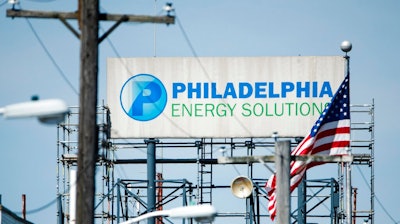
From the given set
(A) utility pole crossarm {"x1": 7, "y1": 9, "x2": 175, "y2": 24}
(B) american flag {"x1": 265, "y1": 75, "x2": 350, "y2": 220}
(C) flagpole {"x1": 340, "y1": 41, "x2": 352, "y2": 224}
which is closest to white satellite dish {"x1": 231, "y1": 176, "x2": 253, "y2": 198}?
(C) flagpole {"x1": 340, "y1": 41, "x2": 352, "y2": 224}

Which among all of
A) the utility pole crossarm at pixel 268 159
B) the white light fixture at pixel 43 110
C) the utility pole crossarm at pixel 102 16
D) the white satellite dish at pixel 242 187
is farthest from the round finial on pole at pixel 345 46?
the white light fixture at pixel 43 110

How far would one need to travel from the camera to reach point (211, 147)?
56406 mm

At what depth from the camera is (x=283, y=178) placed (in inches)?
1165

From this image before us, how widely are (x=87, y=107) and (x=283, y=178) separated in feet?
21.7

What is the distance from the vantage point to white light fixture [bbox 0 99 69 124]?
72.1 feet

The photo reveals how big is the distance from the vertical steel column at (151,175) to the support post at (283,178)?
23930 mm

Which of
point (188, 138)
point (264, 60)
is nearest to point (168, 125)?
point (188, 138)

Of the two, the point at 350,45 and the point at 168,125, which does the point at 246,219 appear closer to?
the point at 168,125

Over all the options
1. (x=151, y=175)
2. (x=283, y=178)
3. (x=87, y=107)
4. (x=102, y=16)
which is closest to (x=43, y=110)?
(x=87, y=107)

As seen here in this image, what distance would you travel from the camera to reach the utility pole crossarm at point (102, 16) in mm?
25141

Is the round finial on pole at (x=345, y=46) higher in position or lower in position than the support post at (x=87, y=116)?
higher

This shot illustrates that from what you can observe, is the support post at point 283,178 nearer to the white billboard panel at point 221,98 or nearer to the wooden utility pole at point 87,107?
the wooden utility pole at point 87,107

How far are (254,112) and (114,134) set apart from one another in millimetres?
5850

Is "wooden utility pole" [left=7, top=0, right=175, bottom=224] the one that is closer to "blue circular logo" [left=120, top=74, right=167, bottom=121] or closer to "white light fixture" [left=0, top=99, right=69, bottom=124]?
"white light fixture" [left=0, top=99, right=69, bottom=124]
